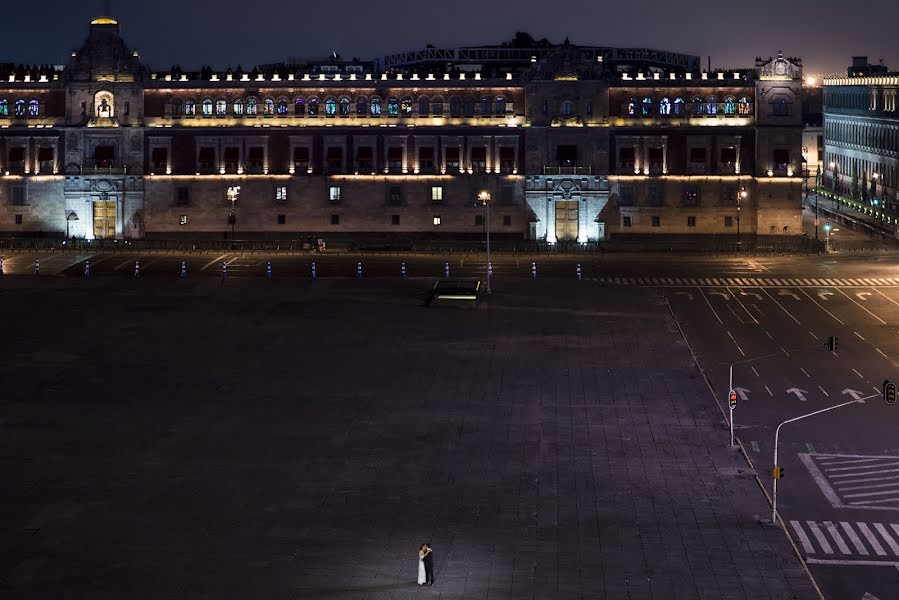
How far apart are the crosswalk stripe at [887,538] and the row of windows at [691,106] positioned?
102709 mm

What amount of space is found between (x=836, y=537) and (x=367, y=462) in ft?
64.7

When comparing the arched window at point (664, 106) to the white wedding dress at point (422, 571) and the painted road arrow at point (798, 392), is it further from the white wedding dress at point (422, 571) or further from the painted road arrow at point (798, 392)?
the white wedding dress at point (422, 571)

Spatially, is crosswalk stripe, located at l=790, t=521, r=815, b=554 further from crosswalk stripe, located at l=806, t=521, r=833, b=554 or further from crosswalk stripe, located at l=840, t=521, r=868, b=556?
crosswalk stripe, located at l=840, t=521, r=868, b=556

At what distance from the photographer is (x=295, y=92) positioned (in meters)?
159

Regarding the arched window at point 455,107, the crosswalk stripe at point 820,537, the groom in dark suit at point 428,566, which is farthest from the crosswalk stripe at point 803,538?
the arched window at point 455,107

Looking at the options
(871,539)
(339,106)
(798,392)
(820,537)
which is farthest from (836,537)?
(339,106)

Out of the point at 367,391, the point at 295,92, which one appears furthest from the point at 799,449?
the point at 295,92

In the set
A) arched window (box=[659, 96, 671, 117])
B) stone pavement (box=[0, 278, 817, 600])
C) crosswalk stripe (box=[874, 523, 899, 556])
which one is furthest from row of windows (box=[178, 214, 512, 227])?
crosswalk stripe (box=[874, 523, 899, 556])

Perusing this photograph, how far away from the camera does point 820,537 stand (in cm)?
5669

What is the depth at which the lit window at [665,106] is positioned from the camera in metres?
157

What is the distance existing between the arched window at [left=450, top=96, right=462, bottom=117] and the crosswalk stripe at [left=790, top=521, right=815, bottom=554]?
103999mm

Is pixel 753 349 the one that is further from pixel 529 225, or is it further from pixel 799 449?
pixel 529 225

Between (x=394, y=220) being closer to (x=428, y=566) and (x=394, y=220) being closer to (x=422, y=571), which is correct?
(x=428, y=566)

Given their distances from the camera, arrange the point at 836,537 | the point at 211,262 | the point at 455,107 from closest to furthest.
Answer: the point at 836,537
the point at 211,262
the point at 455,107
